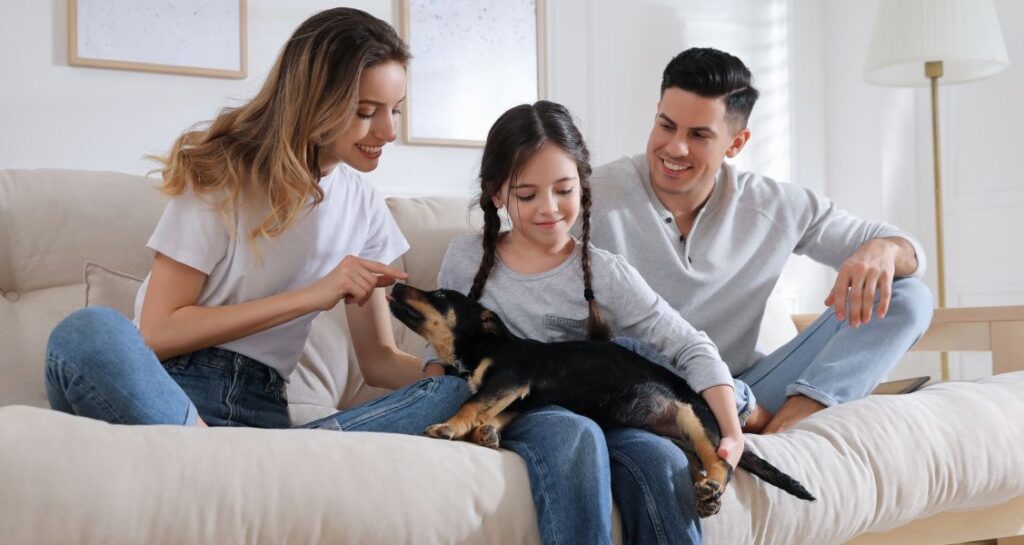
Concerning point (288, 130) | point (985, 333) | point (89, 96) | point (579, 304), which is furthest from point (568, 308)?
point (89, 96)

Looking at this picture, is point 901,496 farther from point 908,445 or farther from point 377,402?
→ point 377,402

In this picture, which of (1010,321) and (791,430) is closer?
(791,430)

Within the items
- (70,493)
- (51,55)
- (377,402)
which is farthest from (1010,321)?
(51,55)

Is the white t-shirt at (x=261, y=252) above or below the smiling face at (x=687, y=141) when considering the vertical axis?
below

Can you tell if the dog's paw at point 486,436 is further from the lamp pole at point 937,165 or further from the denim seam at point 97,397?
the lamp pole at point 937,165

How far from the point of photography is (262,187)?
1622 millimetres

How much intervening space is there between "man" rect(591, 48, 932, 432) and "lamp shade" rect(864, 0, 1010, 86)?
127cm

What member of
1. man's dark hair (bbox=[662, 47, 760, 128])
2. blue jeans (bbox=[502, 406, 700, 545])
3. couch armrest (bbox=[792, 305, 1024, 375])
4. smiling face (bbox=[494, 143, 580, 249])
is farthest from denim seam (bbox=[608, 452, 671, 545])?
couch armrest (bbox=[792, 305, 1024, 375])

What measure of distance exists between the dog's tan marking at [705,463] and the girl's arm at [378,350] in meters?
0.59

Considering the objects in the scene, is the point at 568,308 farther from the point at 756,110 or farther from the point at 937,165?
the point at 756,110

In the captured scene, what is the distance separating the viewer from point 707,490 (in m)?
1.32

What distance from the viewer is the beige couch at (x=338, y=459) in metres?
1.08

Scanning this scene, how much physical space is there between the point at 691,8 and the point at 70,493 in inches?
117

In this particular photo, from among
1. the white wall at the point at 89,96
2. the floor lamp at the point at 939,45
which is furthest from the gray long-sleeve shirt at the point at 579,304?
the floor lamp at the point at 939,45
